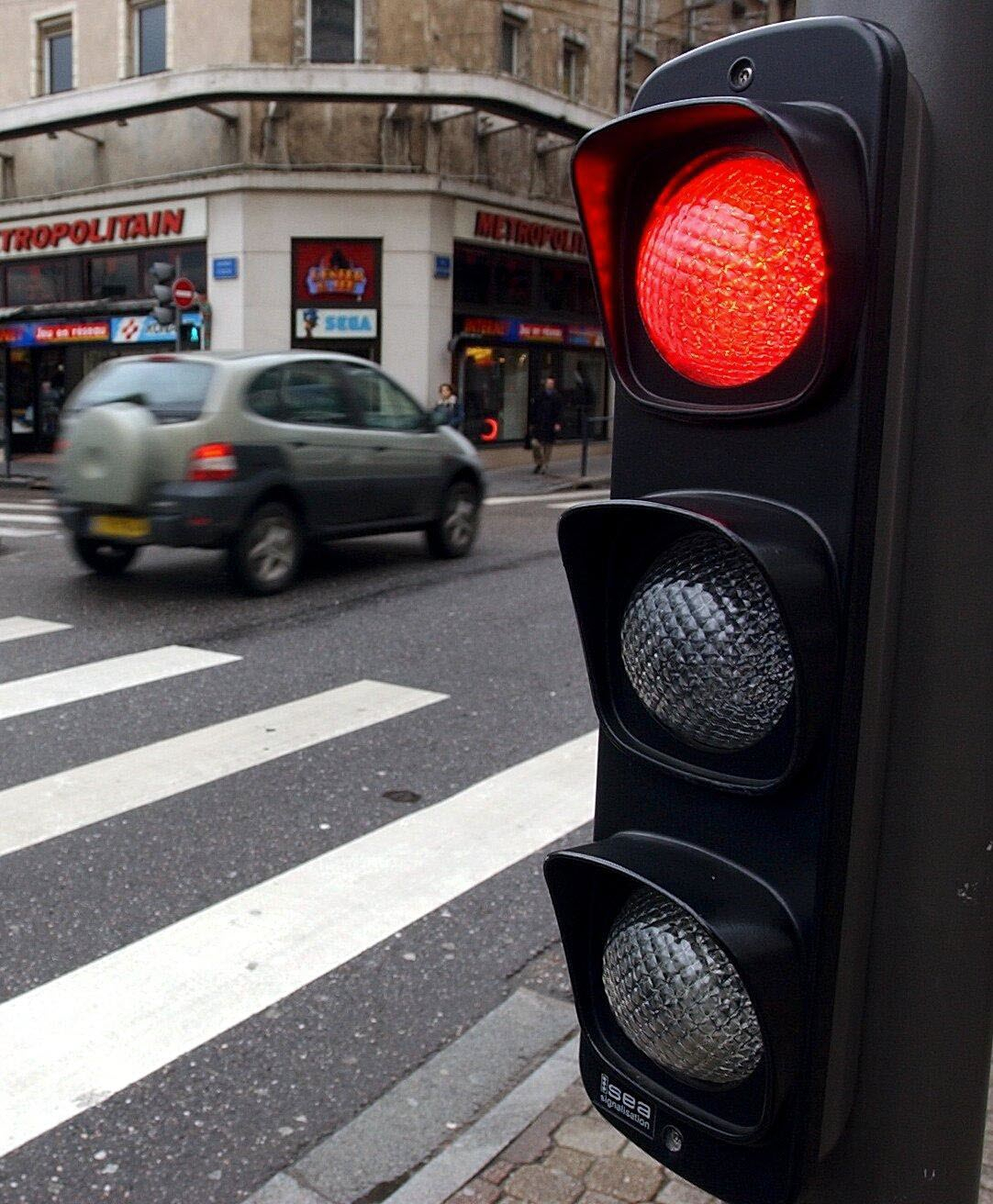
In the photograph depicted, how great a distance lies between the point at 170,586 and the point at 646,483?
9.25m

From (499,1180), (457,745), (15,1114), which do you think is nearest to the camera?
(499,1180)

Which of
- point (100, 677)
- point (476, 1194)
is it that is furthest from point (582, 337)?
point (476, 1194)

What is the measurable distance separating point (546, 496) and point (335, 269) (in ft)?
23.5

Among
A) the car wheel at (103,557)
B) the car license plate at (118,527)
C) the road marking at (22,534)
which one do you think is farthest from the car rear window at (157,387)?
the road marking at (22,534)

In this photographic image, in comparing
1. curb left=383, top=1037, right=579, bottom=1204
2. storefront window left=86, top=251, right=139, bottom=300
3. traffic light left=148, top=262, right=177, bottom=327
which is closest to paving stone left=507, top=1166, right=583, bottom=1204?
curb left=383, top=1037, right=579, bottom=1204

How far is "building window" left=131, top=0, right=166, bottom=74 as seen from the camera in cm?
2450

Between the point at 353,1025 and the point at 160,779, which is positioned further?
the point at 160,779

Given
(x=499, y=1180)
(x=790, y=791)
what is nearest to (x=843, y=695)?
(x=790, y=791)

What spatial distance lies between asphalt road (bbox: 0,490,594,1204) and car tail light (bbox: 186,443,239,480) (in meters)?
1.05

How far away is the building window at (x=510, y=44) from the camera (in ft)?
80.6

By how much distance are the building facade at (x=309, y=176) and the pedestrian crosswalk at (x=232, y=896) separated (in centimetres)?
1740

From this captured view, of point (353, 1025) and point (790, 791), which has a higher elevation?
point (790, 791)

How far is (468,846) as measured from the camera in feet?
16.1

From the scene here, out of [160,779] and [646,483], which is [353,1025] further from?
[646,483]
